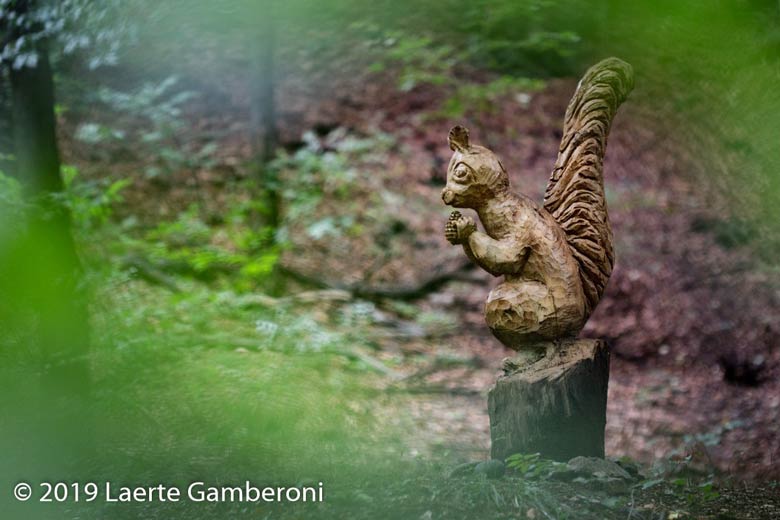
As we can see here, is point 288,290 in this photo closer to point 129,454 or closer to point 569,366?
point 129,454

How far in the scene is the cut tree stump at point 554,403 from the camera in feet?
10.7

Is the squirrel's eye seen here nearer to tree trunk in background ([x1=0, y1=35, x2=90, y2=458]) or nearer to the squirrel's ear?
the squirrel's ear

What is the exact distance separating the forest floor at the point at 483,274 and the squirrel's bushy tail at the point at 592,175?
5.51 feet

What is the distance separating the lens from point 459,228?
3.28 m

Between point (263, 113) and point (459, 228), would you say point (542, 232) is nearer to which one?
point (459, 228)

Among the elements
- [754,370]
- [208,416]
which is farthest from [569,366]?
[754,370]

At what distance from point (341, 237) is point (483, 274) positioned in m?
1.59

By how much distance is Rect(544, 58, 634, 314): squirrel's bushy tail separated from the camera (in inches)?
136

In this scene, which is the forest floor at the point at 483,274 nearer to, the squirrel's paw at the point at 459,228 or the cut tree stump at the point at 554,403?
the cut tree stump at the point at 554,403

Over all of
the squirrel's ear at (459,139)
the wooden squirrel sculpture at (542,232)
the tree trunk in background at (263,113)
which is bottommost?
the wooden squirrel sculpture at (542,232)

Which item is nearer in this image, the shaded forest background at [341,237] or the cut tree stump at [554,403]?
the cut tree stump at [554,403]

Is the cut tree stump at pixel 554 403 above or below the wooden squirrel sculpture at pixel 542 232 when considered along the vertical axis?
below

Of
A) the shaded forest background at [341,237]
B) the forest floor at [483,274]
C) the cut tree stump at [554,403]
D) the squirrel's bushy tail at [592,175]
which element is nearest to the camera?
the cut tree stump at [554,403]

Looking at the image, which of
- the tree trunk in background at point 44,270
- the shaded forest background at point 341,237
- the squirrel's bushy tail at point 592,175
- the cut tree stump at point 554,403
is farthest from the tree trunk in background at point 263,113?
the cut tree stump at point 554,403
